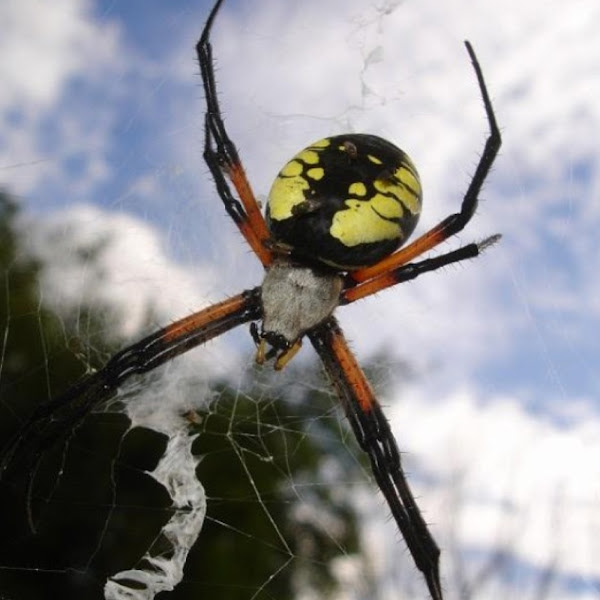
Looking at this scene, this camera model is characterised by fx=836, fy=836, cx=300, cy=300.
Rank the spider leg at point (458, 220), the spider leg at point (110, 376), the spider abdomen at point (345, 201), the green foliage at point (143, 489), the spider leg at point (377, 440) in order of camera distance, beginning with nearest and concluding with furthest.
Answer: the spider abdomen at point (345, 201), the spider leg at point (458, 220), the spider leg at point (377, 440), the spider leg at point (110, 376), the green foliage at point (143, 489)

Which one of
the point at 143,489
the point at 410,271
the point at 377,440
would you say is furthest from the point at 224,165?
the point at 143,489

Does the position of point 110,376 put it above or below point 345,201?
below

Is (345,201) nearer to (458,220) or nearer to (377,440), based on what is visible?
(458,220)

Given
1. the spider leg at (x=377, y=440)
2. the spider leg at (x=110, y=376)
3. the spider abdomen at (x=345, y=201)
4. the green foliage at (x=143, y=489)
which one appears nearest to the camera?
the spider abdomen at (x=345, y=201)

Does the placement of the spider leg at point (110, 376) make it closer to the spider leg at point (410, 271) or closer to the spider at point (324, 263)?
the spider at point (324, 263)

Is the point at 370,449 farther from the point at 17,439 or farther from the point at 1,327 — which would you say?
the point at 1,327

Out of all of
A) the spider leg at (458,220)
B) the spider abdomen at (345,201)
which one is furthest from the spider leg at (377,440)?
the spider abdomen at (345,201)

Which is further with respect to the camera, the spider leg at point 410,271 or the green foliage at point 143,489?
the green foliage at point 143,489
